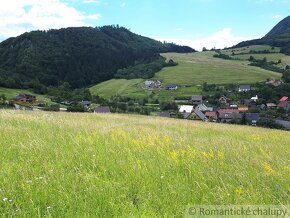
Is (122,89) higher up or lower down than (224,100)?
higher up

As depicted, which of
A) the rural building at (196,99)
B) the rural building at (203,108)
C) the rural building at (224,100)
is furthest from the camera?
the rural building at (224,100)

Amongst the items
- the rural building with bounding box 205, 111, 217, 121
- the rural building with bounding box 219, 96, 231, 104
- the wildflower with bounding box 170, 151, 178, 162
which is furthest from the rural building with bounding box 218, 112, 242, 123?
the wildflower with bounding box 170, 151, 178, 162

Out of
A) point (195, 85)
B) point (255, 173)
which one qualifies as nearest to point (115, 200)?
point (255, 173)

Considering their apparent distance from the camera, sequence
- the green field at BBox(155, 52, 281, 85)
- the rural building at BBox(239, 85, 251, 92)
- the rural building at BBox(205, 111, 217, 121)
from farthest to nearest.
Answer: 1. the green field at BBox(155, 52, 281, 85)
2. the rural building at BBox(239, 85, 251, 92)
3. the rural building at BBox(205, 111, 217, 121)

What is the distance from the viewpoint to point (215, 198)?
4453 millimetres

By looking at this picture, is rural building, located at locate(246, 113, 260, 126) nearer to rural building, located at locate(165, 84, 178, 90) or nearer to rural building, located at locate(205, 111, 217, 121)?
rural building, located at locate(205, 111, 217, 121)

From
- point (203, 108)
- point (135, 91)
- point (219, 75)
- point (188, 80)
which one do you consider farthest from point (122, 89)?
point (219, 75)

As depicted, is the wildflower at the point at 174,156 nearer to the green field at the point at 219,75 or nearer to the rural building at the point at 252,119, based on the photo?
the rural building at the point at 252,119

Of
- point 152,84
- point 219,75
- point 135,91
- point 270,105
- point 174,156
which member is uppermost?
point 174,156

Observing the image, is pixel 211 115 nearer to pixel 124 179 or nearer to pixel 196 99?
pixel 196 99

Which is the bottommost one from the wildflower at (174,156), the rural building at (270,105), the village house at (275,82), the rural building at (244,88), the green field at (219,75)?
the rural building at (270,105)

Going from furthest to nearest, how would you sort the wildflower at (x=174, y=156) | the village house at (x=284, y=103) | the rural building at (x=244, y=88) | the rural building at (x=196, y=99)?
1. the rural building at (x=244, y=88)
2. the rural building at (x=196, y=99)
3. the village house at (x=284, y=103)
4. the wildflower at (x=174, y=156)

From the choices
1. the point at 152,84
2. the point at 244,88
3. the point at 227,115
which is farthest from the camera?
the point at 152,84

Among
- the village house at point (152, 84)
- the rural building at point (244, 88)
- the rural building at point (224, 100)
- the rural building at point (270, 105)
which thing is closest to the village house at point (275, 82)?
the rural building at point (244, 88)
